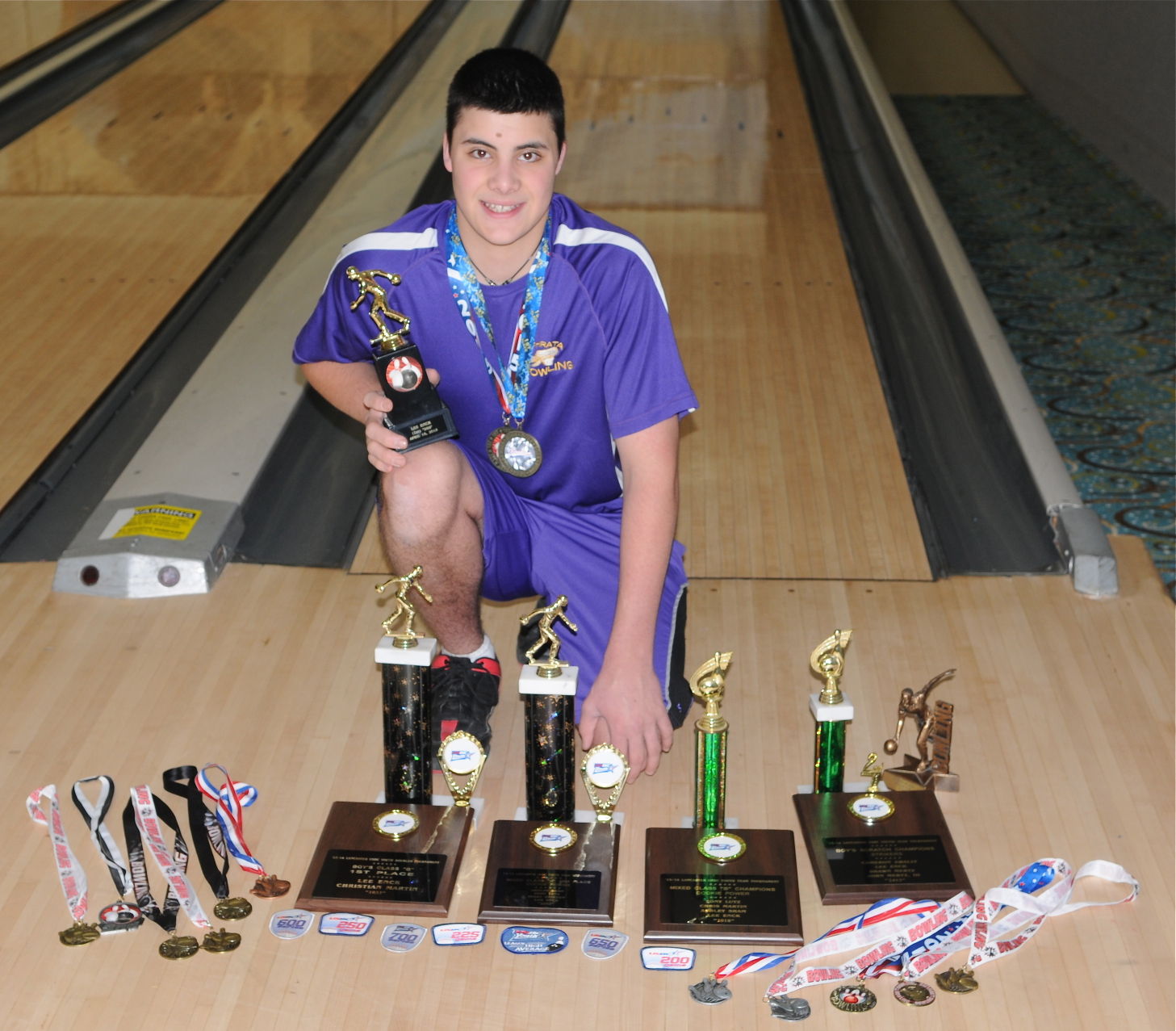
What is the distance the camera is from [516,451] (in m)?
1.98

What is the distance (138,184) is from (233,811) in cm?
286

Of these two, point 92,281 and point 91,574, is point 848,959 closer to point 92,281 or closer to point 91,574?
point 91,574

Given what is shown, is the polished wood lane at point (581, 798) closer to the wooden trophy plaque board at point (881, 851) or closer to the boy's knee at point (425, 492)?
the wooden trophy plaque board at point (881, 851)

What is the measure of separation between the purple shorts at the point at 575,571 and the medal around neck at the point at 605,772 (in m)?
0.27

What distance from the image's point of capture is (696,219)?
407cm

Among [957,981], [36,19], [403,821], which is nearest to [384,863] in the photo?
[403,821]

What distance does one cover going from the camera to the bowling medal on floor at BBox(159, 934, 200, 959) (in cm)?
155

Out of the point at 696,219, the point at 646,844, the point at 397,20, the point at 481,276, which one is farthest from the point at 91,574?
the point at 397,20

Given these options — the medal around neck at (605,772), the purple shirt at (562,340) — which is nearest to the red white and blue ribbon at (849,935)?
the medal around neck at (605,772)

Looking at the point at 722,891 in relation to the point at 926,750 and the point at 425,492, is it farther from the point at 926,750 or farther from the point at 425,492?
the point at 425,492

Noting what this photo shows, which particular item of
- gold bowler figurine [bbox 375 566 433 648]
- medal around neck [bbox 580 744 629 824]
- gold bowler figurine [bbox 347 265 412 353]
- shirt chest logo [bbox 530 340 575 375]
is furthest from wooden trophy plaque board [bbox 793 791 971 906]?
gold bowler figurine [bbox 347 265 412 353]

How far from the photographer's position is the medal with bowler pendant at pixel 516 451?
1979mm

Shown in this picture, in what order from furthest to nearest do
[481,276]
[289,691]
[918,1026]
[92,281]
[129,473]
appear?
[92,281] < [129,473] < [289,691] < [481,276] < [918,1026]

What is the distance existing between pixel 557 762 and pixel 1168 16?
4.51 metres
